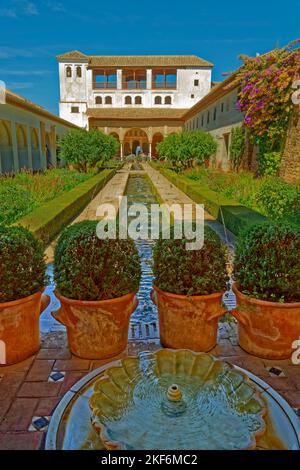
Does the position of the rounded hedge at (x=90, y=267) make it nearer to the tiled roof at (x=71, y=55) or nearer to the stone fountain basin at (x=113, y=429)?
the stone fountain basin at (x=113, y=429)

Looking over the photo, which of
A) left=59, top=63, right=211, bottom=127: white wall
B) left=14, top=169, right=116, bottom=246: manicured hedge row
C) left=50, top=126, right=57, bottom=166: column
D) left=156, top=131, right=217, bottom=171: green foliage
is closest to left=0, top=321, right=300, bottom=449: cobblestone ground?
left=14, top=169, right=116, bottom=246: manicured hedge row

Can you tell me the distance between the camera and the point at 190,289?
113 inches

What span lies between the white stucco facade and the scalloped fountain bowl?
4408 cm

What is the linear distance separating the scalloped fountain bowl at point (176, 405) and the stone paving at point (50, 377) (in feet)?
2.50

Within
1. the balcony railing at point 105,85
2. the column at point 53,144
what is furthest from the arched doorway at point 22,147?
the balcony railing at point 105,85

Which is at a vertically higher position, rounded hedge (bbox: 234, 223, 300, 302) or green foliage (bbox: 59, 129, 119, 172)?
green foliage (bbox: 59, 129, 119, 172)

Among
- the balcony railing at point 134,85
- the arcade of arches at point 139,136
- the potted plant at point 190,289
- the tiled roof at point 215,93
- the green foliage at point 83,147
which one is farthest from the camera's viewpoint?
the balcony railing at point 134,85

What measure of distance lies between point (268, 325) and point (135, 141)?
45981 mm

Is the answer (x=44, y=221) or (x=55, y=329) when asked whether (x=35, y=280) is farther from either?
(x=44, y=221)

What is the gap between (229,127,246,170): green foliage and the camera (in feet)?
55.7

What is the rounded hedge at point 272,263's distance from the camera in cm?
281

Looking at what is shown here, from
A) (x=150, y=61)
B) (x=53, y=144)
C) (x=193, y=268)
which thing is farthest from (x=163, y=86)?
(x=193, y=268)

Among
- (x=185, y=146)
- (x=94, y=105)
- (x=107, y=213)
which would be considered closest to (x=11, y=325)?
(x=107, y=213)

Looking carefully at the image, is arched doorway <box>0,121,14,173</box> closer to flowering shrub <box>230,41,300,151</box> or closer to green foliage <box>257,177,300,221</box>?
flowering shrub <box>230,41,300,151</box>
